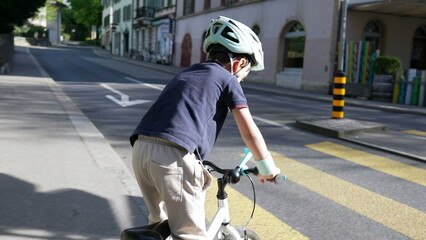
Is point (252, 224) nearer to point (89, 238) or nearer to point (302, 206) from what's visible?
point (302, 206)

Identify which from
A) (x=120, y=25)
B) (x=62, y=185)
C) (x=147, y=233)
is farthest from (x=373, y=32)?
(x=120, y=25)

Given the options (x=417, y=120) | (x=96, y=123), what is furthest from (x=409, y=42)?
(x=96, y=123)

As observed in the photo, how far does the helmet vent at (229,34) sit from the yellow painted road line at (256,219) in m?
1.80

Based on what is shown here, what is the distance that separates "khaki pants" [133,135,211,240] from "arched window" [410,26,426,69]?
72.1ft

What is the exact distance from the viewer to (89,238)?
10.1 feet

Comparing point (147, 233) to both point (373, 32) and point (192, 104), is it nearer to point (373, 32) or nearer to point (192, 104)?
point (192, 104)

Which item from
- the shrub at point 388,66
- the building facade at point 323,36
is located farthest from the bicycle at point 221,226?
the building facade at point 323,36

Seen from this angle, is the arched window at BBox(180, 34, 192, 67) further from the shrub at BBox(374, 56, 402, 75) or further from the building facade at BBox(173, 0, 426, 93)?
the shrub at BBox(374, 56, 402, 75)

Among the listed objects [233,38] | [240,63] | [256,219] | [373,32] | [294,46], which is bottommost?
[256,219]

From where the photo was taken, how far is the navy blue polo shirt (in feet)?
6.35

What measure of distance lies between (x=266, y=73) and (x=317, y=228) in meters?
20.7

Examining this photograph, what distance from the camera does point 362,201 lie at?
4.22 m

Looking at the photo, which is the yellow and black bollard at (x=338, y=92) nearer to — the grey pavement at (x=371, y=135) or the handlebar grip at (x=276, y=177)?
the grey pavement at (x=371, y=135)

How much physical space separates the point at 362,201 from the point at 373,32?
17.3m
